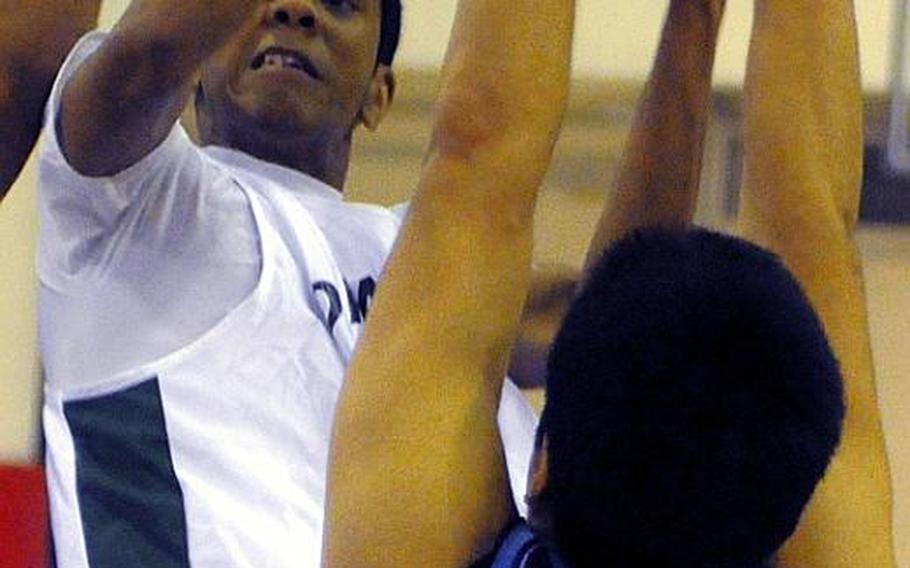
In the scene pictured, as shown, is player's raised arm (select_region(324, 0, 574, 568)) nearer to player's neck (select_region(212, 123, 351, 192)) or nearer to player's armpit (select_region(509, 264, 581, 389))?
player's neck (select_region(212, 123, 351, 192))

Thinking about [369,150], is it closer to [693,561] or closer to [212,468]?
[212,468]

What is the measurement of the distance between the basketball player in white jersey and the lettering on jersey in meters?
0.29

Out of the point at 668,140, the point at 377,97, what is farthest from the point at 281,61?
the point at 668,140

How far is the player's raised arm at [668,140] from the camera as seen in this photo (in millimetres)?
1071

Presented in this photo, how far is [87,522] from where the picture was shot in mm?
1095

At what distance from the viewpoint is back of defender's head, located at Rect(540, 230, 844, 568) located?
0.74 metres

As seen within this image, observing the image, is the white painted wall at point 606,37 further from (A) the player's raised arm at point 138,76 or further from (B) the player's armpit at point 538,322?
(A) the player's raised arm at point 138,76

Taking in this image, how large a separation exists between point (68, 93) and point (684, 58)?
0.34 meters

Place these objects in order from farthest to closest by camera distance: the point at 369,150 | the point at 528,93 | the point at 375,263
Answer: the point at 369,150 → the point at 375,263 → the point at 528,93

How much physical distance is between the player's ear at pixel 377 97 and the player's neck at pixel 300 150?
0.05 metres

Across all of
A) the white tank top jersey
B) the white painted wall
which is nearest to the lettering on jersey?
the white tank top jersey

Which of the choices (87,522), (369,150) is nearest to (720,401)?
(87,522)

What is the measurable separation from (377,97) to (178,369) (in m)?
0.36

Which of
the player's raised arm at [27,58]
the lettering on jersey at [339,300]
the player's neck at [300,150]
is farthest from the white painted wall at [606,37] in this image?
the player's raised arm at [27,58]
